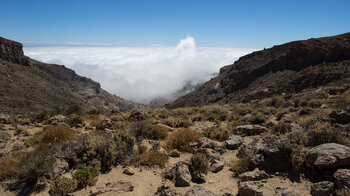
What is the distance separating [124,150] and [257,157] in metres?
4.14

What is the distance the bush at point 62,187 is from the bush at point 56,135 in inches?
147

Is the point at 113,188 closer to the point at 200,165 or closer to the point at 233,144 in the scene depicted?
the point at 200,165

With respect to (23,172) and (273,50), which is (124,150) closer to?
(23,172)

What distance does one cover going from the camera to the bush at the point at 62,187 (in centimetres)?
422

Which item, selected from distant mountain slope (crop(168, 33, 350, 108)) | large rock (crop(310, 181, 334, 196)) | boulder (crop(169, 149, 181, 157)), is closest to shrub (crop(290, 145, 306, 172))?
large rock (crop(310, 181, 334, 196))

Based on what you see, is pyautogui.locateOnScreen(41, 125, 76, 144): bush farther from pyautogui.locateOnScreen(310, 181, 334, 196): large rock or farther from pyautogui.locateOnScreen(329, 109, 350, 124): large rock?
pyautogui.locateOnScreen(329, 109, 350, 124): large rock

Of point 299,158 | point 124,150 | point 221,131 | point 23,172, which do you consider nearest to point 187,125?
point 221,131

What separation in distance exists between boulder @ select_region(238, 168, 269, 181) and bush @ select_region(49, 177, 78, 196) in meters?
4.10

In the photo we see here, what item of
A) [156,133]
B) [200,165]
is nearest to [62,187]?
[200,165]

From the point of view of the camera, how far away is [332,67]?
104 feet

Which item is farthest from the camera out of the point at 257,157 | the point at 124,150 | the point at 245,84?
the point at 245,84

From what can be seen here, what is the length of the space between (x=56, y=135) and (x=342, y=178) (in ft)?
30.0

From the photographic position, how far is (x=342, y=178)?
3.85 metres

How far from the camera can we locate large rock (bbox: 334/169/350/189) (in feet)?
12.3
